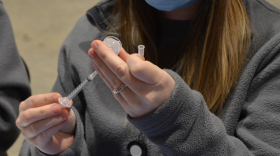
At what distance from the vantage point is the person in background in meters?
0.69

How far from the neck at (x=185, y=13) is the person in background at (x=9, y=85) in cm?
44

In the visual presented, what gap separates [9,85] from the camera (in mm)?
698

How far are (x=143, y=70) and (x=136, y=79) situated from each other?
25mm

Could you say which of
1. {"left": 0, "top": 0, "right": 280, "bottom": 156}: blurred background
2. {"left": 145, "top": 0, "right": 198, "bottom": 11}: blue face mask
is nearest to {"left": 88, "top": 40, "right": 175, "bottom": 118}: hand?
{"left": 145, "top": 0, "right": 198, "bottom": 11}: blue face mask

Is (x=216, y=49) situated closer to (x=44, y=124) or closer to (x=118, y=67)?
(x=118, y=67)

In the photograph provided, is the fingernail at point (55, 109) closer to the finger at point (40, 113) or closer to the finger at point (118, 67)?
the finger at point (40, 113)

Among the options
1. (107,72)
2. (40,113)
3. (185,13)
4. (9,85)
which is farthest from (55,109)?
(185,13)

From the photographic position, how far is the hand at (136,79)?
1.24 ft

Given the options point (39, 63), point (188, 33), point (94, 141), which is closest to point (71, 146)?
point (94, 141)

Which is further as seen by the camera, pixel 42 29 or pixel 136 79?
pixel 42 29

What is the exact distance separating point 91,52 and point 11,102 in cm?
41

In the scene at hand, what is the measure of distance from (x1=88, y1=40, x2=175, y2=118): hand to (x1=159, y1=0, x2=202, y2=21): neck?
0.29m

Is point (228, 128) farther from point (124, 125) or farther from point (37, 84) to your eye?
point (37, 84)

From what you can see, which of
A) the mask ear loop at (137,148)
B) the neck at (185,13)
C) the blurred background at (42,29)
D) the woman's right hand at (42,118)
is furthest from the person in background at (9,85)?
the blurred background at (42,29)
